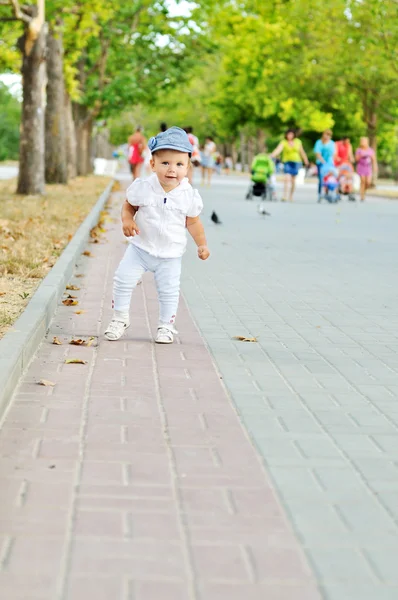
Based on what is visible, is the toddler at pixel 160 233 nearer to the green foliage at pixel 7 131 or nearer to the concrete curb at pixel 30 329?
the concrete curb at pixel 30 329

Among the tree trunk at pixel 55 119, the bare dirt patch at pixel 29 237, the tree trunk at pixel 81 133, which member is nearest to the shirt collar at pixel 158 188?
the bare dirt patch at pixel 29 237

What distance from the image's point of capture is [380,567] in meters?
3.62

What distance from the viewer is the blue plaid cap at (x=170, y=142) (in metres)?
7.25

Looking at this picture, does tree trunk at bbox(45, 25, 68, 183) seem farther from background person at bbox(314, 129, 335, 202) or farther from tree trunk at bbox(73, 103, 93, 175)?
tree trunk at bbox(73, 103, 93, 175)

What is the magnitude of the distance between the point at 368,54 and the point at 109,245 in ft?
105

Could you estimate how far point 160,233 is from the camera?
7.65 metres

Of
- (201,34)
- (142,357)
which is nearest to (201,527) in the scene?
(142,357)

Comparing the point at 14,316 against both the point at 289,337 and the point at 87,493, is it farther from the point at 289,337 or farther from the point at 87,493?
the point at 87,493

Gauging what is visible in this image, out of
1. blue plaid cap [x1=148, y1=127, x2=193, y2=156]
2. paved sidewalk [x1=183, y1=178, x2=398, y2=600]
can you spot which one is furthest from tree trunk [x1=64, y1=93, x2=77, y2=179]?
blue plaid cap [x1=148, y1=127, x2=193, y2=156]

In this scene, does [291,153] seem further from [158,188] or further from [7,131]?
[7,131]

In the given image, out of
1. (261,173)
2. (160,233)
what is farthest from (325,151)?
(160,233)

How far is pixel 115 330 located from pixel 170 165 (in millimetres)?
1208

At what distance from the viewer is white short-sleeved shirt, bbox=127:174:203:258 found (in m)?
7.59

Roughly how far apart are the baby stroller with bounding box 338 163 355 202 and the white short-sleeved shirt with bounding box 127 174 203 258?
2395cm
